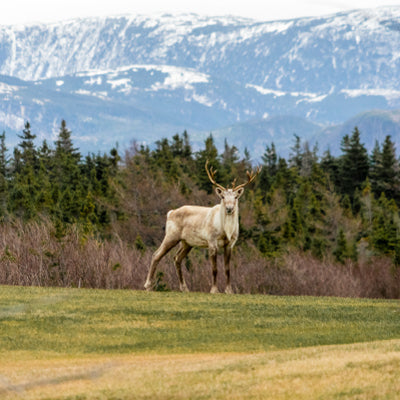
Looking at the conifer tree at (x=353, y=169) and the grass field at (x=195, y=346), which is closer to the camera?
the grass field at (x=195, y=346)

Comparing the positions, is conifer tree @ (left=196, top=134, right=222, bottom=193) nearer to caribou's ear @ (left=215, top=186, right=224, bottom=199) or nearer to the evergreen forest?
the evergreen forest

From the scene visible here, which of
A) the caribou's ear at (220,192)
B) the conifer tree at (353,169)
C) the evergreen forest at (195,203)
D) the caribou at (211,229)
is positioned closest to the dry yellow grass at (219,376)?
the caribou at (211,229)

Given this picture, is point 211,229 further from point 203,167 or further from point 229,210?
point 203,167

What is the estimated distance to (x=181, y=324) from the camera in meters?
11.4

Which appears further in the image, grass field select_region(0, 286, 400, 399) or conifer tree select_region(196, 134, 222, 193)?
conifer tree select_region(196, 134, 222, 193)

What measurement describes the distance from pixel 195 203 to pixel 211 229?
166ft

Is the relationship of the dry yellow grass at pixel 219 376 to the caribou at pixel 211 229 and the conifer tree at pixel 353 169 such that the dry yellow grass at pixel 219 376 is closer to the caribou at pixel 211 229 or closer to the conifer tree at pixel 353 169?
the caribou at pixel 211 229

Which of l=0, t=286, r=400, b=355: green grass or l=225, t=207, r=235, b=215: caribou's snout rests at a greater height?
l=225, t=207, r=235, b=215: caribou's snout

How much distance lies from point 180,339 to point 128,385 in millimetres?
2952

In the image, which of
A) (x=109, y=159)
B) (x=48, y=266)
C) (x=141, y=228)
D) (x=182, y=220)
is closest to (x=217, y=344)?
(x=182, y=220)

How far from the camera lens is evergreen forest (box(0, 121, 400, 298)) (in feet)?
64.2

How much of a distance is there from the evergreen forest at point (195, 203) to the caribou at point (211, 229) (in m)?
0.72

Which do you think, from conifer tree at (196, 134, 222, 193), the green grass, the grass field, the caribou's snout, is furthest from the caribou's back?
conifer tree at (196, 134, 222, 193)

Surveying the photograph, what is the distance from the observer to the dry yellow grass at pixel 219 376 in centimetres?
719
